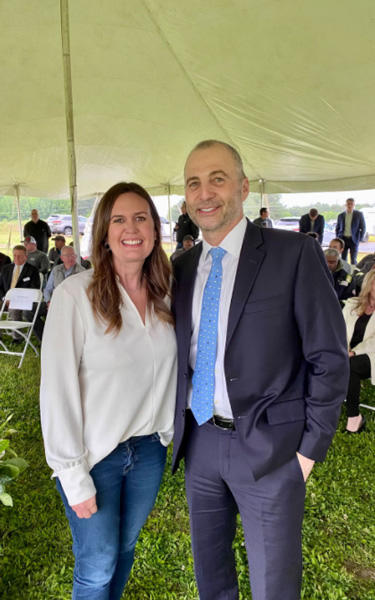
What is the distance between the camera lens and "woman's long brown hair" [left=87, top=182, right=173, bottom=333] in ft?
4.72

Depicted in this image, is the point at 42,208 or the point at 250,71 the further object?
the point at 42,208

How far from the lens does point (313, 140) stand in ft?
28.6

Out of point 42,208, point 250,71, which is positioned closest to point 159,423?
point 250,71

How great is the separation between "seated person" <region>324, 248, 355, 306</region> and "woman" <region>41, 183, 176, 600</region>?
4819 millimetres

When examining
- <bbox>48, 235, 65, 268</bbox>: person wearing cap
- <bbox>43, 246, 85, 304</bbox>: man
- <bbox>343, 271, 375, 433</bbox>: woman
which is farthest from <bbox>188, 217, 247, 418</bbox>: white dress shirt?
<bbox>48, 235, 65, 268</bbox>: person wearing cap

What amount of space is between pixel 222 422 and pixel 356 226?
1088 centimetres

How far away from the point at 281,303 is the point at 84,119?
8.69 metres

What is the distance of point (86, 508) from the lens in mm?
1392

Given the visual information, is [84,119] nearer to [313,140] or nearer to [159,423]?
[313,140]

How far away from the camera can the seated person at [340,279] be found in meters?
5.84

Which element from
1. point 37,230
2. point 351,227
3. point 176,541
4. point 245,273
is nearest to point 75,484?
point 245,273

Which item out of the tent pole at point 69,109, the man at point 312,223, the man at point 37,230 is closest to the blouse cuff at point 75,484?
the tent pole at point 69,109

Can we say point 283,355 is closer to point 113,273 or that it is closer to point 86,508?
point 113,273

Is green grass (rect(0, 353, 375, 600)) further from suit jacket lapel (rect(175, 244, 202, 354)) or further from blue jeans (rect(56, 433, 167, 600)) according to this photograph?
suit jacket lapel (rect(175, 244, 202, 354))
